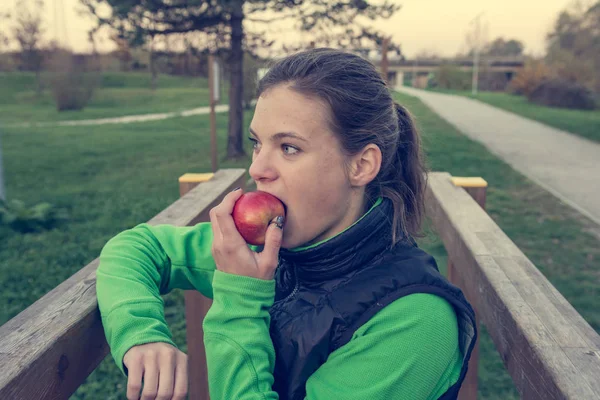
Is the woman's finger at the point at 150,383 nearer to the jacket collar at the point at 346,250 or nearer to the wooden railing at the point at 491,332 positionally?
the wooden railing at the point at 491,332

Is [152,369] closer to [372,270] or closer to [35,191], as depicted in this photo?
[372,270]

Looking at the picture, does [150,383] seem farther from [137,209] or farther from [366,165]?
[137,209]

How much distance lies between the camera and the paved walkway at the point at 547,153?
8133mm

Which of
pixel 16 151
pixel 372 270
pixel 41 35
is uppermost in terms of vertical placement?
pixel 41 35

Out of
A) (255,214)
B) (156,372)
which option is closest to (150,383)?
(156,372)

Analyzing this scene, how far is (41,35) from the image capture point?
35.8 meters

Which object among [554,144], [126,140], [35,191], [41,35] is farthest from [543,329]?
[41,35]

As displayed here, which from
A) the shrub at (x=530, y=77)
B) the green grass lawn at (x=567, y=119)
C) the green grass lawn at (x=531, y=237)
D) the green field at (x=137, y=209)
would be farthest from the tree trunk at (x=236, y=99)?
the shrub at (x=530, y=77)

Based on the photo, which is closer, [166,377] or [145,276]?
[166,377]

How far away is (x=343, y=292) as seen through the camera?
1521 millimetres

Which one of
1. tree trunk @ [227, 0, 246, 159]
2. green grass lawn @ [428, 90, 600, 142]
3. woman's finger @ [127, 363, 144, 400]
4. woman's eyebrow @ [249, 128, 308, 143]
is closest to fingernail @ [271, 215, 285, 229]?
woman's eyebrow @ [249, 128, 308, 143]

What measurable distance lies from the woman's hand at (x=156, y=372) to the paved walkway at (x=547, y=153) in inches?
252

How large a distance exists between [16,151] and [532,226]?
10724 mm

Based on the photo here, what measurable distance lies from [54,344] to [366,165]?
0.93 meters
